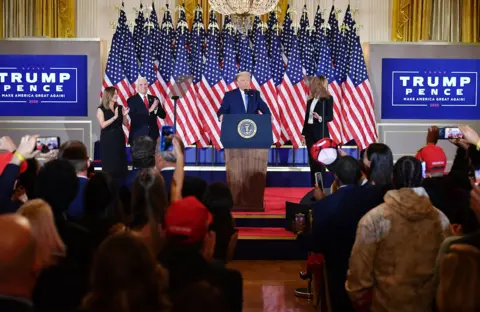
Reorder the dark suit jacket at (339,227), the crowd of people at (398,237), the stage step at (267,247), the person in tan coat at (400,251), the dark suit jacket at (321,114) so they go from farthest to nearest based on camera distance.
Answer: the dark suit jacket at (321,114) → the stage step at (267,247) → the dark suit jacket at (339,227) → the person in tan coat at (400,251) → the crowd of people at (398,237)

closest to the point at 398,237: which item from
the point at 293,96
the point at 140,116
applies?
the point at 140,116

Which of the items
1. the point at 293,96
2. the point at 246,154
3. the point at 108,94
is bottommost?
the point at 246,154

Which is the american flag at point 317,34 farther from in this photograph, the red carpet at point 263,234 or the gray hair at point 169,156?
the gray hair at point 169,156

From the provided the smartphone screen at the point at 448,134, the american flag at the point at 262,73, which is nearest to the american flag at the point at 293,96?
the american flag at the point at 262,73

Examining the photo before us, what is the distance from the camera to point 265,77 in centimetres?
1201

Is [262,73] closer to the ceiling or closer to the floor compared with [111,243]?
closer to the ceiling

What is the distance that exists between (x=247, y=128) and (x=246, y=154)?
29 cm

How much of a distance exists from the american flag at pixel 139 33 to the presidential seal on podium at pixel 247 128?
191 inches

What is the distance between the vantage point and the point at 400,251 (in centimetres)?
358

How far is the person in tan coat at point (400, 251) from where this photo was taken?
3557 mm

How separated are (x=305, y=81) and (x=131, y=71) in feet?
9.27

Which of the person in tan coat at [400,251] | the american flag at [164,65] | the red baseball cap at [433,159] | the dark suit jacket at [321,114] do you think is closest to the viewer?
the person in tan coat at [400,251]

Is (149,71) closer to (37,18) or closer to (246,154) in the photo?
(37,18)

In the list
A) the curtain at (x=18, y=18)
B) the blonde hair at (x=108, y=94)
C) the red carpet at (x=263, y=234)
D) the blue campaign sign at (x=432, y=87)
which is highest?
the curtain at (x=18, y=18)
